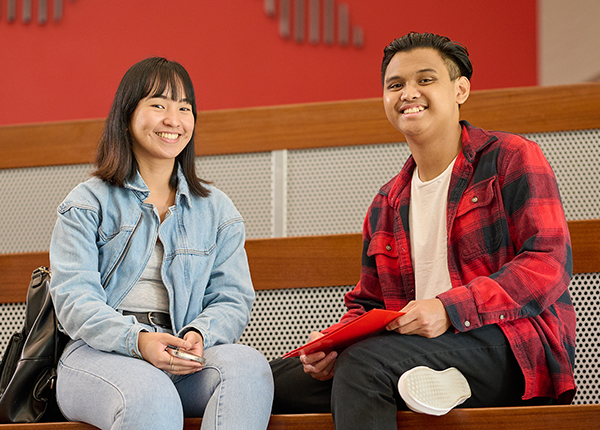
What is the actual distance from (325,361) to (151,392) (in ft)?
0.85

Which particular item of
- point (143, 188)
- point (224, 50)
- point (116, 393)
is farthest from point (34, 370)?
point (224, 50)

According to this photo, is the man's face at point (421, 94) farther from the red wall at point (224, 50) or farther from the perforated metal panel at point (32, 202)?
the red wall at point (224, 50)

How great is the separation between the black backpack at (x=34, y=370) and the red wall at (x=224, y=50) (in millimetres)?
1987

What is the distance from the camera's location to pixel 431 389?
2.89 feet

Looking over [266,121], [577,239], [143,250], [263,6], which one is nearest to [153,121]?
[143,250]

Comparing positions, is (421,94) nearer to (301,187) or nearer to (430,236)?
(430,236)

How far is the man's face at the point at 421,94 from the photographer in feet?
3.74

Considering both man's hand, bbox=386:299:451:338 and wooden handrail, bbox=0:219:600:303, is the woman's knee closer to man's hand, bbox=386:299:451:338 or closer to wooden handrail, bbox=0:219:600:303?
man's hand, bbox=386:299:451:338

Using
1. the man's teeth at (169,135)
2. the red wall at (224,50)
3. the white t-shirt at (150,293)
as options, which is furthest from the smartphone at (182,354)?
the red wall at (224,50)

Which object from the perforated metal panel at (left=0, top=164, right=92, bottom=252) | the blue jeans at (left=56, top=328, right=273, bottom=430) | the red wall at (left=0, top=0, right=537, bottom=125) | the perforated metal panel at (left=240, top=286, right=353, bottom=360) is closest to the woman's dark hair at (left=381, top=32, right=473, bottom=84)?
the perforated metal panel at (left=240, top=286, right=353, bottom=360)

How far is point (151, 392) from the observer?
0.88m

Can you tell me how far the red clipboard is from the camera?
2.87ft

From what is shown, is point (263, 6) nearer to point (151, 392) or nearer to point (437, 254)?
point (437, 254)

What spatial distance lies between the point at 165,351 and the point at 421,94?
Result: 0.61m
